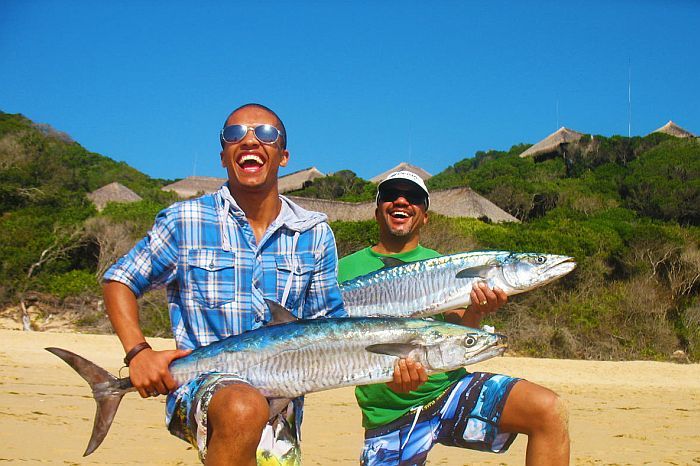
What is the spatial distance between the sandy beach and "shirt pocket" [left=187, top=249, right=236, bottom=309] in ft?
13.5

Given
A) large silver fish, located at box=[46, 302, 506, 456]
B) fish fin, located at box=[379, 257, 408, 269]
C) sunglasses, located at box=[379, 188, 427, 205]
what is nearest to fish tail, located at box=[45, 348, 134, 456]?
large silver fish, located at box=[46, 302, 506, 456]

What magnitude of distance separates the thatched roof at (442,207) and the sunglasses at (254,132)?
24.4 metres

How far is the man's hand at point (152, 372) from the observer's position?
2.83 m

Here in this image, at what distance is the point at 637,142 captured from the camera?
187 feet

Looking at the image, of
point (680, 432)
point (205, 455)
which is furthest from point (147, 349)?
point (680, 432)

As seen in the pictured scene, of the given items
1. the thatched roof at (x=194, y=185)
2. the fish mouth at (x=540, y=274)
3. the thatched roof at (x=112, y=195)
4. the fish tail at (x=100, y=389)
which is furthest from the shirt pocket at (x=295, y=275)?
the thatched roof at (x=194, y=185)

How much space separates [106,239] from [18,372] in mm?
10711

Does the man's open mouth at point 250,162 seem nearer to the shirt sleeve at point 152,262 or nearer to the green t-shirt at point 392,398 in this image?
the shirt sleeve at point 152,262

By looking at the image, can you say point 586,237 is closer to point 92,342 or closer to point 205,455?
point 92,342

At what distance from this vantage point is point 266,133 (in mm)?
3273

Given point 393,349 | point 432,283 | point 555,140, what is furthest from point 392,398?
point 555,140

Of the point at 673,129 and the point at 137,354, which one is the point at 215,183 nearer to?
the point at 673,129

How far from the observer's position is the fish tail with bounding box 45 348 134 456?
286 centimetres

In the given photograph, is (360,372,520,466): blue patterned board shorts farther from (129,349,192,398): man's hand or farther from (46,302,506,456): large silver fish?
(129,349,192,398): man's hand
